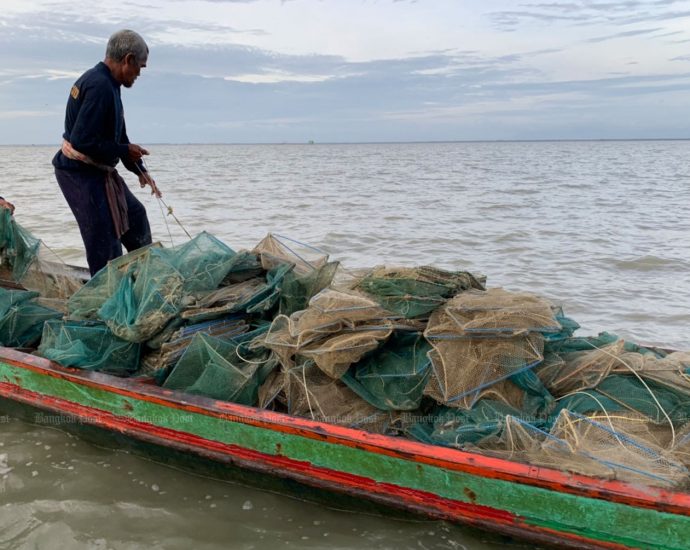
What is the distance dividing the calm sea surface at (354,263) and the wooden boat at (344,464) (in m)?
0.17

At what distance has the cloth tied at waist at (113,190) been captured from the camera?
4645mm

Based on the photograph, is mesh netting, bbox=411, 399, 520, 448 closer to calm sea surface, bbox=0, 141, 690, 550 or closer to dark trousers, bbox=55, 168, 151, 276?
calm sea surface, bbox=0, 141, 690, 550

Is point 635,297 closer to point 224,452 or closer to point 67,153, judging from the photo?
point 224,452

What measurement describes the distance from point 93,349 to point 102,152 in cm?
152

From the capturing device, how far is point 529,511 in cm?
287

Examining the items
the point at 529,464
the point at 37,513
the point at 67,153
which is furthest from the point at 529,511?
the point at 67,153

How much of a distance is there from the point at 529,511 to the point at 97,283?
329 cm

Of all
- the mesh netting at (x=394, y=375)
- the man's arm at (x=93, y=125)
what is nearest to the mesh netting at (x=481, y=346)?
the mesh netting at (x=394, y=375)

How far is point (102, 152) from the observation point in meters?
4.54

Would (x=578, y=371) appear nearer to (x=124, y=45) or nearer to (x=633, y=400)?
(x=633, y=400)

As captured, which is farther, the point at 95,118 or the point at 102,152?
the point at 102,152

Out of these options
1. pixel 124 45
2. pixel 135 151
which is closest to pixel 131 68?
pixel 124 45

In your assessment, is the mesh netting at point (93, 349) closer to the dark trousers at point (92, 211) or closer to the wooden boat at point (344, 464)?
the wooden boat at point (344, 464)

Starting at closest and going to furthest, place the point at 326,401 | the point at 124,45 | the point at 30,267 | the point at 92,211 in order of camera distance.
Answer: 1. the point at 326,401
2. the point at 124,45
3. the point at 92,211
4. the point at 30,267
